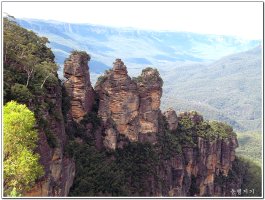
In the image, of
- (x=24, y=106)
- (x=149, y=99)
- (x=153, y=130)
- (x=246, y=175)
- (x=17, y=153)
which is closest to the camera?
(x=17, y=153)

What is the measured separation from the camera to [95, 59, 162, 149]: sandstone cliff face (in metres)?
33.0

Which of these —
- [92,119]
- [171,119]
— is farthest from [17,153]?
[171,119]

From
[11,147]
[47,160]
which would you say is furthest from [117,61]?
[11,147]

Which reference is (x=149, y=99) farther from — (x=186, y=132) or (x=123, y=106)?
(x=186, y=132)

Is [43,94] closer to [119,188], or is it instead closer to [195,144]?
[119,188]

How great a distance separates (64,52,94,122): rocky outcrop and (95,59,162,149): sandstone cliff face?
7.61 feet

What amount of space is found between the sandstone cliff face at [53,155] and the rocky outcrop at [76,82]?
551 cm

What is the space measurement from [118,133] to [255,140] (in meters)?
75.7

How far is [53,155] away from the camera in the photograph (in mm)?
21391

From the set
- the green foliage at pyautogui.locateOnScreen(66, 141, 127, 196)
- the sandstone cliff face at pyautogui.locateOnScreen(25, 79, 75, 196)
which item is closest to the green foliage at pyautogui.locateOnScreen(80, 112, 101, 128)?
the green foliage at pyautogui.locateOnScreen(66, 141, 127, 196)

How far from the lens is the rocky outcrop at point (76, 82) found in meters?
30.3

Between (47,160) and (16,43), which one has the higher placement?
(16,43)

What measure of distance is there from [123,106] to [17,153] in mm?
19616

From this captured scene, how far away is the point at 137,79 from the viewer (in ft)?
122
